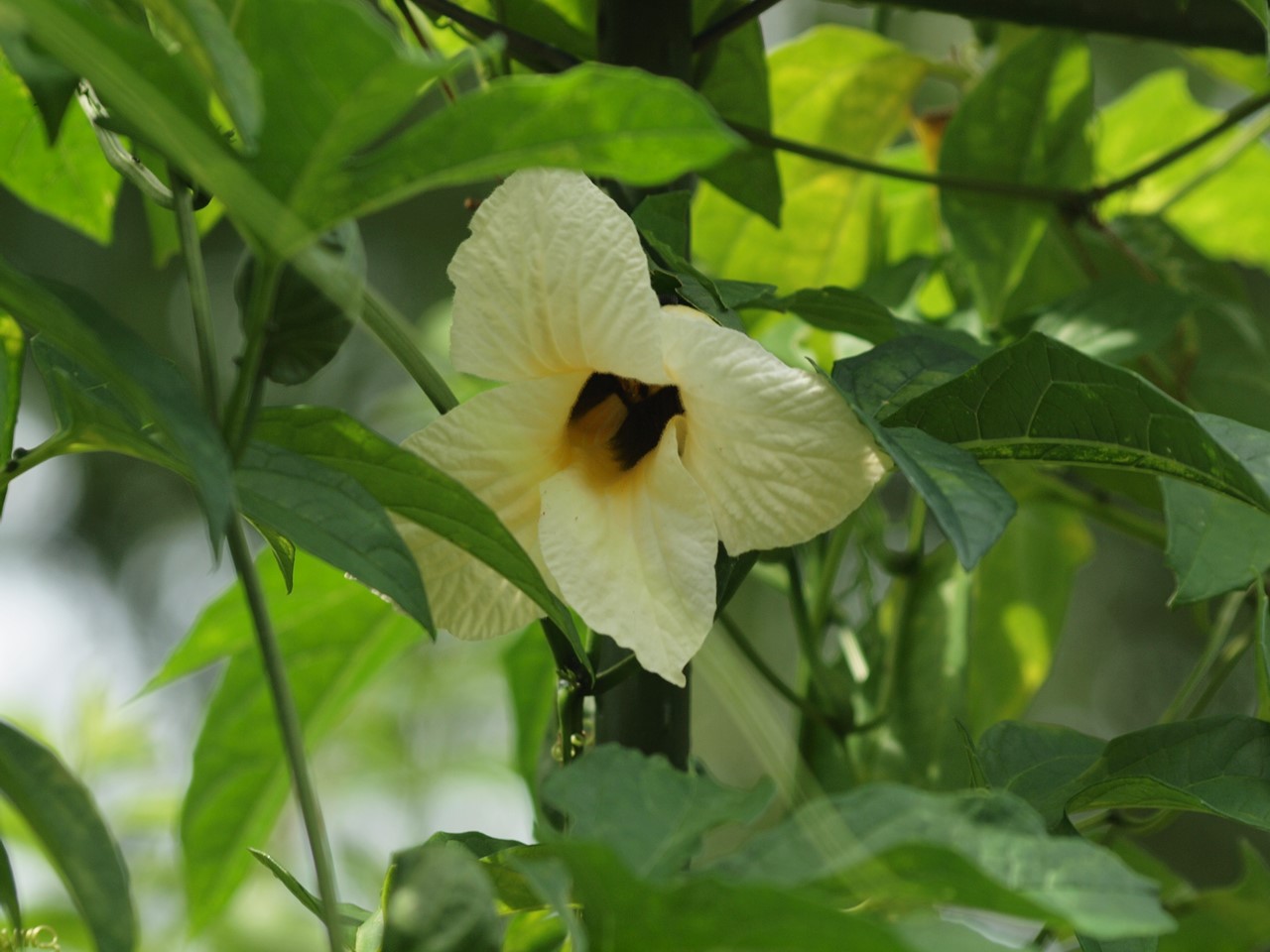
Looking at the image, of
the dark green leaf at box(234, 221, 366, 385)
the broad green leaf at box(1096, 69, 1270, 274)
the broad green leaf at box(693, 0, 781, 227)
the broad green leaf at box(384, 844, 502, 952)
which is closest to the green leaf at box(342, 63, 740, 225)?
the dark green leaf at box(234, 221, 366, 385)

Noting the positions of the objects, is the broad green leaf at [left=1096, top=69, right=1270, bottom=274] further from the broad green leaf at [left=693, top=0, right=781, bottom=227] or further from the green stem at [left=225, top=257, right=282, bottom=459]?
the green stem at [left=225, top=257, right=282, bottom=459]

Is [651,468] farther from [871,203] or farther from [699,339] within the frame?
[871,203]

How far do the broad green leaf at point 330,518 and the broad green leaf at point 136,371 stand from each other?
0.9 inches

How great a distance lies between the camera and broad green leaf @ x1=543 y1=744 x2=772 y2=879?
229 mm

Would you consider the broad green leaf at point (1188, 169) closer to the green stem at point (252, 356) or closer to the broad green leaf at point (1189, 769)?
the broad green leaf at point (1189, 769)

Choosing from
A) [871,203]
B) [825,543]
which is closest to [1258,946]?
[825,543]

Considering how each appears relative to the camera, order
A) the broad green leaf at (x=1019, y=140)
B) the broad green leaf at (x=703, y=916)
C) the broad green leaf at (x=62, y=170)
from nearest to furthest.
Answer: the broad green leaf at (x=703, y=916), the broad green leaf at (x=62, y=170), the broad green leaf at (x=1019, y=140)

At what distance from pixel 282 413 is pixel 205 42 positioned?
0.10 meters

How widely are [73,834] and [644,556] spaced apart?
0.43ft

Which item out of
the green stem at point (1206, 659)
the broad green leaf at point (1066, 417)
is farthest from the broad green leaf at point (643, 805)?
the green stem at point (1206, 659)

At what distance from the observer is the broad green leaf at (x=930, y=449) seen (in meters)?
0.26

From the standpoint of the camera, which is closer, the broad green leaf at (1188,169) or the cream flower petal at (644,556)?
the cream flower petal at (644,556)

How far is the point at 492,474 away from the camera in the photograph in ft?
1.08

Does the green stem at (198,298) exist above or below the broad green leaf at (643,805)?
above
